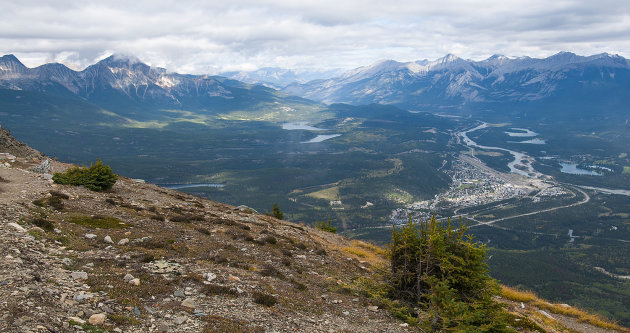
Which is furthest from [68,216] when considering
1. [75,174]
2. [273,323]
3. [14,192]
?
[273,323]

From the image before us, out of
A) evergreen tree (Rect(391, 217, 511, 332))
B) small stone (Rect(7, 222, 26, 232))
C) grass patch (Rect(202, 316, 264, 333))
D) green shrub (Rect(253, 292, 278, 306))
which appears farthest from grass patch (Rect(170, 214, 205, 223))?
evergreen tree (Rect(391, 217, 511, 332))

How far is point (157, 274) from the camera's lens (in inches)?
591

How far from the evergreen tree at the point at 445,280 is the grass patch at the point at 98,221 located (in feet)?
53.4

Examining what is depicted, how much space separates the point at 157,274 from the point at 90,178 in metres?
20.0

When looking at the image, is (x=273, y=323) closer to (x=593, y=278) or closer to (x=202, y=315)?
(x=202, y=315)

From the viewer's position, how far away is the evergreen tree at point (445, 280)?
560 inches

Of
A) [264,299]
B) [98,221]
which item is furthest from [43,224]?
[264,299]

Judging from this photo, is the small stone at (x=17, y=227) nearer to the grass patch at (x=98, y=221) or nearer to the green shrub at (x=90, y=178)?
the grass patch at (x=98, y=221)

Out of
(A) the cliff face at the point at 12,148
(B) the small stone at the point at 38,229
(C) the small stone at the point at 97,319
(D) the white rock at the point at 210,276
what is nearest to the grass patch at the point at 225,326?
(C) the small stone at the point at 97,319

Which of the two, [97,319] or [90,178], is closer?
[97,319]

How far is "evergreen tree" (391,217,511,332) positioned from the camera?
14234mm

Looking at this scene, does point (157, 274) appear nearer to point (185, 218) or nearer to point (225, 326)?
point (225, 326)

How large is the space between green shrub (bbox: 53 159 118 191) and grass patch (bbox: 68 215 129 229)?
978 centimetres

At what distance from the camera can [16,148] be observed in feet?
134
